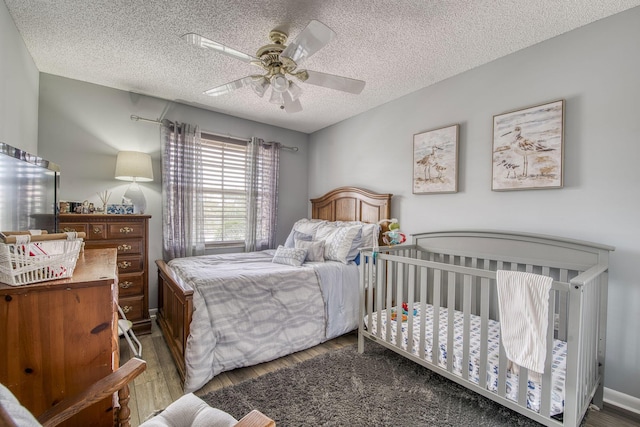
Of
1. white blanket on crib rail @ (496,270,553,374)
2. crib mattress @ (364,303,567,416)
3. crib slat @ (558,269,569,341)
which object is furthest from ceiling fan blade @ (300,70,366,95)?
crib slat @ (558,269,569,341)

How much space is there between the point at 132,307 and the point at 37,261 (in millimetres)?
2135

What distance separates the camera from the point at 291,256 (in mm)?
2797

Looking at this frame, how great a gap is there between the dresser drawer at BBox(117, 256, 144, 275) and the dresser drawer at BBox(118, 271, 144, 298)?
0.15ft

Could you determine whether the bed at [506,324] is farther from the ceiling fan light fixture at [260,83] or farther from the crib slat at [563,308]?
the ceiling fan light fixture at [260,83]

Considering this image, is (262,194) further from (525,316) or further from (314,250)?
(525,316)

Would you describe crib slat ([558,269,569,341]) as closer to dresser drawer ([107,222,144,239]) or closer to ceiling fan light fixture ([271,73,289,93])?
ceiling fan light fixture ([271,73,289,93])

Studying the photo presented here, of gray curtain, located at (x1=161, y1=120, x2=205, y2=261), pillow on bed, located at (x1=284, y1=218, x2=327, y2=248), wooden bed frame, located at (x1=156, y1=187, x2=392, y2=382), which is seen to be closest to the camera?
wooden bed frame, located at (x1=156, y1=187, x2=392, y2=382)

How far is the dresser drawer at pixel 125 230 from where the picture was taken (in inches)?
104

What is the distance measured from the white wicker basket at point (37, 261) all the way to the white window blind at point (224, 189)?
8.45ft

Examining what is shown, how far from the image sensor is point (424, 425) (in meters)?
1.56

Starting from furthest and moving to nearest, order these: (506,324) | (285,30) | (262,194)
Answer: (262,194) → (285,30) → (506,324)

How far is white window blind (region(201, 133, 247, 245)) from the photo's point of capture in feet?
11.7

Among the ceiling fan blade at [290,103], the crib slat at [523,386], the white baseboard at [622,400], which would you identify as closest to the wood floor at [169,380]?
the white baseboard at [622,400]

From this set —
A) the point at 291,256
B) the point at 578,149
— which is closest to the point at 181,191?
the point at 291,256
